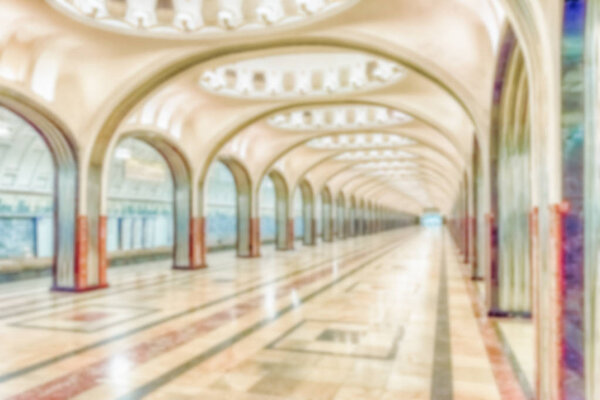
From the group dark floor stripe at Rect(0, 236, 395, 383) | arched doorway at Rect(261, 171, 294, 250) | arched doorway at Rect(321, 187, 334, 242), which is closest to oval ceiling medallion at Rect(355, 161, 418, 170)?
arched doorway at Rect(321, 187, 334, 242)

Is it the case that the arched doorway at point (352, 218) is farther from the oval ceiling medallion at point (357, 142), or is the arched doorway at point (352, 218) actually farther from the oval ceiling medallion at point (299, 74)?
the oval ceiling medallion at point (299, 74)

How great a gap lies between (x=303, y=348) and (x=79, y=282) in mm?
6303

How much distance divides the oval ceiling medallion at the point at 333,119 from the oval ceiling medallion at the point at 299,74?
355 cm

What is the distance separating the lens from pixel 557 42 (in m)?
3.47

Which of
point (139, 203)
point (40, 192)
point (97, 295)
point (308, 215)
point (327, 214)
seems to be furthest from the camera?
point (327, 214)

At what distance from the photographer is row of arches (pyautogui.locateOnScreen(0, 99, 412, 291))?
10.3 metres

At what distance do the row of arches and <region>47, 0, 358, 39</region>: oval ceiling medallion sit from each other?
2.55 meters

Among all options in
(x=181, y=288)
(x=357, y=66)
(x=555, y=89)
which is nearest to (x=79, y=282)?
(x=181, y=288)

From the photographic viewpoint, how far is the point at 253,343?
603 cm

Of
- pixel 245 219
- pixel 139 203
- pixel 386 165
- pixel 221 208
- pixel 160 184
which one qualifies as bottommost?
pixel 245 219

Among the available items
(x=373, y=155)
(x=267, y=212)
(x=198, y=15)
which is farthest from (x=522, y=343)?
(x=267, y=212)

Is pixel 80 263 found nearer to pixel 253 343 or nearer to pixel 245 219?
pixel 253 343

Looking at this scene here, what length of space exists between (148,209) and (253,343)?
1648cm

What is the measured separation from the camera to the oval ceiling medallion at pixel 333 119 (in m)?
16.8
